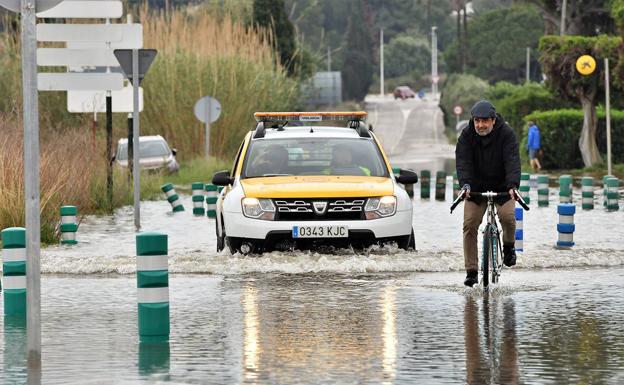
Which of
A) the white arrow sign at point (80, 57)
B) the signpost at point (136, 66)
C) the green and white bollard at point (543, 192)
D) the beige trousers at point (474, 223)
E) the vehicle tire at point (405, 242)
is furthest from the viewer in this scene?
the green and white bollard at point (543, 192)

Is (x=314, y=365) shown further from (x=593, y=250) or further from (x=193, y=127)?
(x=193, y=127)

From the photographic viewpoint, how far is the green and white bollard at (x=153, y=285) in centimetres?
1091

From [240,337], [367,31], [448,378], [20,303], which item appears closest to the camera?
[448,378]

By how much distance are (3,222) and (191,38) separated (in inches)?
1026

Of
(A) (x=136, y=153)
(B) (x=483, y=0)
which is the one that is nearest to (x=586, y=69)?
(A) (x=136, y=153)

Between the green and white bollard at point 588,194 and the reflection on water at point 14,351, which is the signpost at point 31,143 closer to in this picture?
the reflection on water at point 14,351

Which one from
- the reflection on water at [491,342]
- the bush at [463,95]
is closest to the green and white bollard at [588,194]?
the reflection on water at [491,342]

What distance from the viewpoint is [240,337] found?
37.2 feet

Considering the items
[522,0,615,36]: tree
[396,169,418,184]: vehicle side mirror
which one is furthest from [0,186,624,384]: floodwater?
[522,0,615,36]: tree

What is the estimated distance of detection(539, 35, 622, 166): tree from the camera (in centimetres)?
4750

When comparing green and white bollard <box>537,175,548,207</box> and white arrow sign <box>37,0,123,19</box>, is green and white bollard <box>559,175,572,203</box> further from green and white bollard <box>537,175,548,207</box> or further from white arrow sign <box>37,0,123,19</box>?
white arrow sign <box>37,0,123,19</box>

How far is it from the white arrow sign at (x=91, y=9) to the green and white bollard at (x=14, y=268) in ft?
47.3

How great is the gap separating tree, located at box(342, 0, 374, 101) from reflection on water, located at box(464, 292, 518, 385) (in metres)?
127

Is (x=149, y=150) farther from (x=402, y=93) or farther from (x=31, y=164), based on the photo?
(x=402, y=93)
